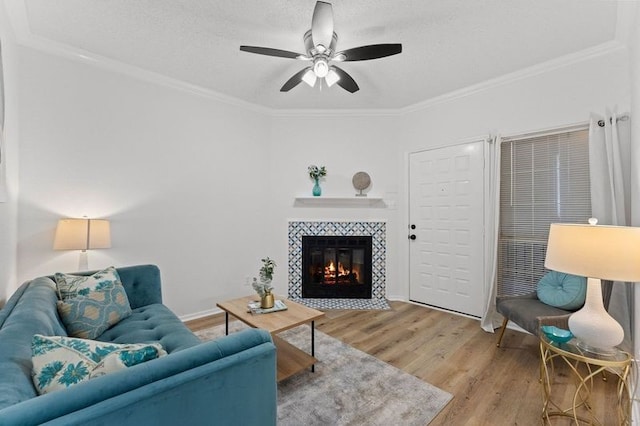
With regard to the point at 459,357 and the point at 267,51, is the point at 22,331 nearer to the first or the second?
the point at 267,51

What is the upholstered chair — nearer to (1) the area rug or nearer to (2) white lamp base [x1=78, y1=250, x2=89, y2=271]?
(1) the area rug

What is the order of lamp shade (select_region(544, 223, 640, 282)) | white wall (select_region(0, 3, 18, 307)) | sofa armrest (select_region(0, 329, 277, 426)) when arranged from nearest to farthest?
sofa armrest (select_region(0, 329, 277, 426)) → lamp shade (select_region(544, 223, 640, 282)) → white wall (select_region(0, 3, 18, 307))

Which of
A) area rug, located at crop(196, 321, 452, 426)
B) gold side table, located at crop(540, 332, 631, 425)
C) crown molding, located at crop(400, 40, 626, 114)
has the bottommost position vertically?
area rug, located at crop(196, 321, 452, 426)

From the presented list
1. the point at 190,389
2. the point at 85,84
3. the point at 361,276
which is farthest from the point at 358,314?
the point at 85,84

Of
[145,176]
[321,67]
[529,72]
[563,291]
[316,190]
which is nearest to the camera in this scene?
[321,67]

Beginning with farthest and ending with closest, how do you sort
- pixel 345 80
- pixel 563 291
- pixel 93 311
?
pixel 345 80, pixel 563 291, pixel 93 311

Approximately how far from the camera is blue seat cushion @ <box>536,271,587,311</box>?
240cm

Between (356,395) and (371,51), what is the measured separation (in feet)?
8.08

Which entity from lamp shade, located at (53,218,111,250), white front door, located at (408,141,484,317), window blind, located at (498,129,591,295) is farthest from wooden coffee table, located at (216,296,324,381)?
window blind, located at (498,129,591,295)

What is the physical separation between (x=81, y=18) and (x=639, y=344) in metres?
4.51

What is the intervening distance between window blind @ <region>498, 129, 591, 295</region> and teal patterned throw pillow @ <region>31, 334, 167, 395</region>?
3.41 m

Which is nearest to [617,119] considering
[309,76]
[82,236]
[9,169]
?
[309,76]

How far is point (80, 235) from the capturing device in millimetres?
2422

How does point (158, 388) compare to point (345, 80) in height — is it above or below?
below
